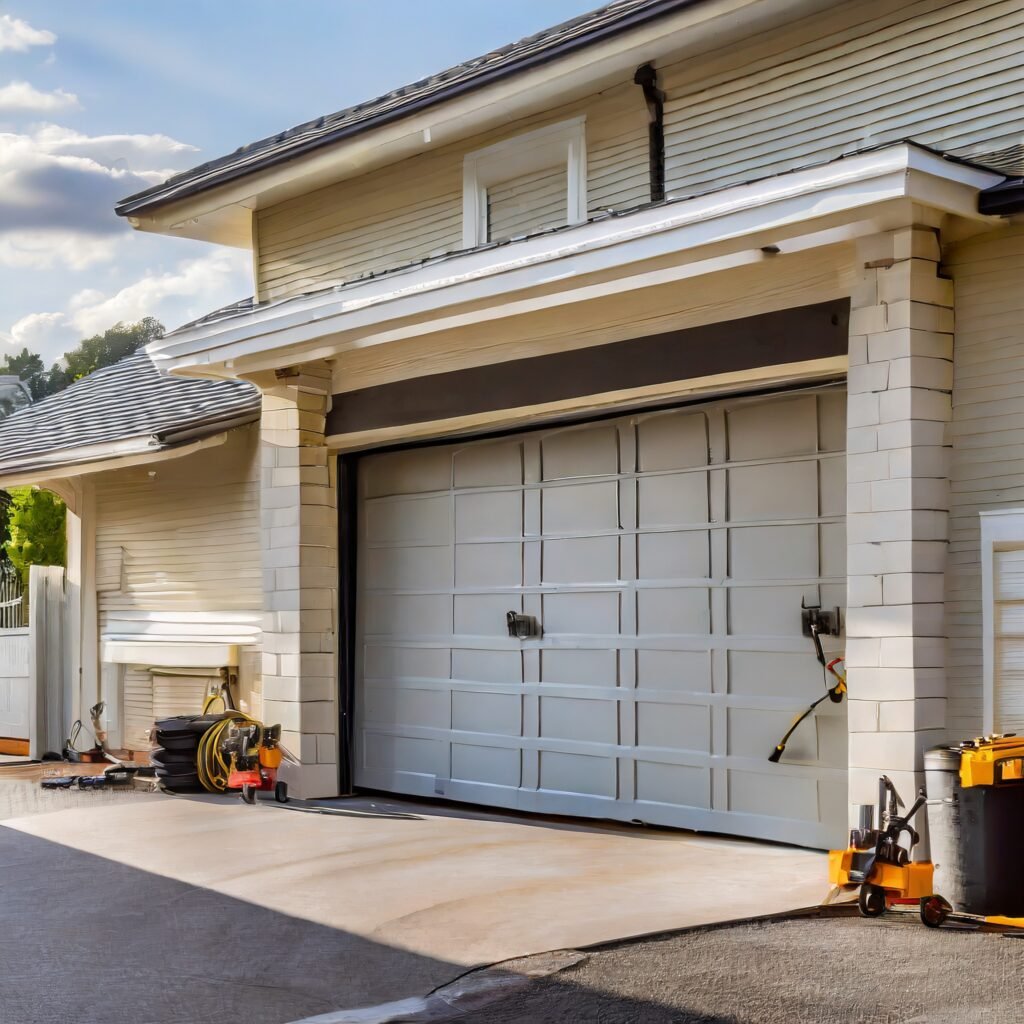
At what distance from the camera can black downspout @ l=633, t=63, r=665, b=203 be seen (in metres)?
9.09

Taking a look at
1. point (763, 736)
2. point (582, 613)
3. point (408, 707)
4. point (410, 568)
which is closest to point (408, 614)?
point (410, 568)

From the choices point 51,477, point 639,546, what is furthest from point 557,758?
point 51,477

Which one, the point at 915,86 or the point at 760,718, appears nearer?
the point at 915,86

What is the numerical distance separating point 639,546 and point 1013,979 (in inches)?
172

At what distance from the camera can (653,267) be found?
7594mm

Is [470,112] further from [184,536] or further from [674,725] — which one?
[184,536]

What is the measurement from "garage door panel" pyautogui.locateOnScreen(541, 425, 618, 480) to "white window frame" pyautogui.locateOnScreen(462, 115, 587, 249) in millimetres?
1473

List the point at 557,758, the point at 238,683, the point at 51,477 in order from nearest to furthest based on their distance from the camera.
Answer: the point at 557,758 < the point at 238,683 < the point at 51,477

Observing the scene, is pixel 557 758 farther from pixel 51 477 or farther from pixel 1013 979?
pixel 51 477

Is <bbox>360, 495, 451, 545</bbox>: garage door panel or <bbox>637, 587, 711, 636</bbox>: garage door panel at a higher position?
<bbox>360, 495, 451, 545</bbox>: garage door panel

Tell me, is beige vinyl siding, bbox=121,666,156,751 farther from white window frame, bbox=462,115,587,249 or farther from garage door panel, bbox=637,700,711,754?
garage door panel, bbox=637,700,711,754

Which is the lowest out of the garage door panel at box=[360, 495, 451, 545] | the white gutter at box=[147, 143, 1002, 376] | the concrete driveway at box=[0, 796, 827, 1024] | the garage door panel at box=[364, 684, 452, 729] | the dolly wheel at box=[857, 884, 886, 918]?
→ the concrete driveway at box=[0, 796, 827, 1024]

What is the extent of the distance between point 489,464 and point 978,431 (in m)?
4.16

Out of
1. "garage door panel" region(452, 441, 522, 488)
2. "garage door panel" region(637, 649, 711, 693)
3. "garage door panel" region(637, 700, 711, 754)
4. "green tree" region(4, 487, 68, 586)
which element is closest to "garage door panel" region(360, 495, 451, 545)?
"garage door panel" region(452, 441, 522, 488)
